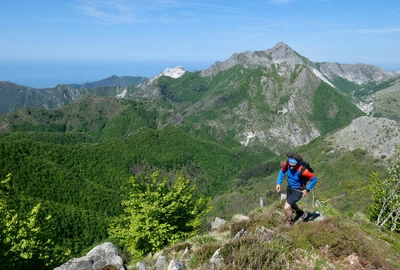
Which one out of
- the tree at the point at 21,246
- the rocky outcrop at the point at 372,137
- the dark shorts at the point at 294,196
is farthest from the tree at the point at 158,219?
the rocky outcrop at the point at 372,137

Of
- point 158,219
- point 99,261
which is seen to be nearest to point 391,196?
point 158,219

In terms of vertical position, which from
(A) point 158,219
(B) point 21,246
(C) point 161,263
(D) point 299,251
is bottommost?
(A) point 158,219

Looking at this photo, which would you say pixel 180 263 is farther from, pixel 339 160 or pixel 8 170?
pixel 339 160

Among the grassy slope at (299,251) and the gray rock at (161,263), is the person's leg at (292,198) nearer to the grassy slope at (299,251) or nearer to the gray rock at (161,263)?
the grassy slope at (299,251)

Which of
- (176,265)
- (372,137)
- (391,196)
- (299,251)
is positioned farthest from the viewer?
(372,137)

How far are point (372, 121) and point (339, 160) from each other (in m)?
31.7

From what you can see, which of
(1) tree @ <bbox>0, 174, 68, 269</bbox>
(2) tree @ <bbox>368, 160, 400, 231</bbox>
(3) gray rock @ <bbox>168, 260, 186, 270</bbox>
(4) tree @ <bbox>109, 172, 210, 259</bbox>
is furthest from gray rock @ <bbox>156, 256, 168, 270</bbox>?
(2) tree @ <bbox>368, 160, 400, 231</bbox>

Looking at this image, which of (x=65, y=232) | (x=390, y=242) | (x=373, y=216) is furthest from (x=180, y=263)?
A: (x=65, y=232)

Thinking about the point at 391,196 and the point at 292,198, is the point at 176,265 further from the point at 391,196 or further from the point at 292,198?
the point at 391,196

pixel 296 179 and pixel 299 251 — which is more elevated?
pixel 296 179

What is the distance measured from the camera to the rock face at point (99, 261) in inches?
614

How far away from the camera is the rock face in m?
15.6

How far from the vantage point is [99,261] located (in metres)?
16.1

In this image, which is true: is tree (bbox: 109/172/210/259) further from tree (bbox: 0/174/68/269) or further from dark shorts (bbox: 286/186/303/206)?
dark shorts (bbox: 286/186/303/206)
